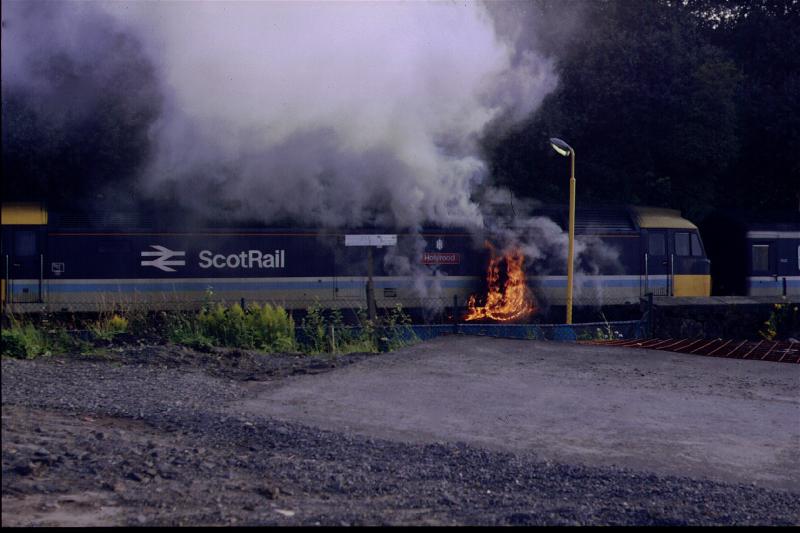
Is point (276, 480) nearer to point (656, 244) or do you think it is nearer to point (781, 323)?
point (781, 323)

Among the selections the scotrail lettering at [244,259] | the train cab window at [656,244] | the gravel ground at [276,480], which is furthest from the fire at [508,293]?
the gravel ground at [276,480]

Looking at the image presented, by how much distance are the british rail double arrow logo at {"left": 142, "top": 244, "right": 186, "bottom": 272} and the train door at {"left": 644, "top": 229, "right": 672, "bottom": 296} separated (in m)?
10.6

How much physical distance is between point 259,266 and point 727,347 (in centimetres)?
925

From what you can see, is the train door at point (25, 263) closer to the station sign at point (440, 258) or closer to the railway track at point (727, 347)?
the station sign at point (440, 258)

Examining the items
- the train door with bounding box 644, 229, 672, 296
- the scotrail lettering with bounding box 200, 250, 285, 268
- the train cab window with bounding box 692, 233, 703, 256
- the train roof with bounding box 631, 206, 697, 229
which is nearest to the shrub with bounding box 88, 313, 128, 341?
the scotrail lettering with bounding box 200, 250, 285, 268

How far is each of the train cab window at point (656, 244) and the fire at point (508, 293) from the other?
3614 mm

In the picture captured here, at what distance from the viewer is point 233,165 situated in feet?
56.3

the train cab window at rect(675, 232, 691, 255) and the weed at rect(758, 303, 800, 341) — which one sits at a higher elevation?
the train cab window at rect(675, 232, 691, 255)

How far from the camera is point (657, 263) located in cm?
1972

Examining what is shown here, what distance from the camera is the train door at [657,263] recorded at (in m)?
19.6

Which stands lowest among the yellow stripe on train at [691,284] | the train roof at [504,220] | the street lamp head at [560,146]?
the yellow stripe on train at [691,284]

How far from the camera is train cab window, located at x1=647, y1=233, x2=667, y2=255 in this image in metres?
19.7

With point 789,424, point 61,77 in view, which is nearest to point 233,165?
point 61,77

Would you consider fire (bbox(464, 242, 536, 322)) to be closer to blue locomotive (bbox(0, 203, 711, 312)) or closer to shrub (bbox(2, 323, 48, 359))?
blue locomotive (bbox(0, 203, 711, 312))
